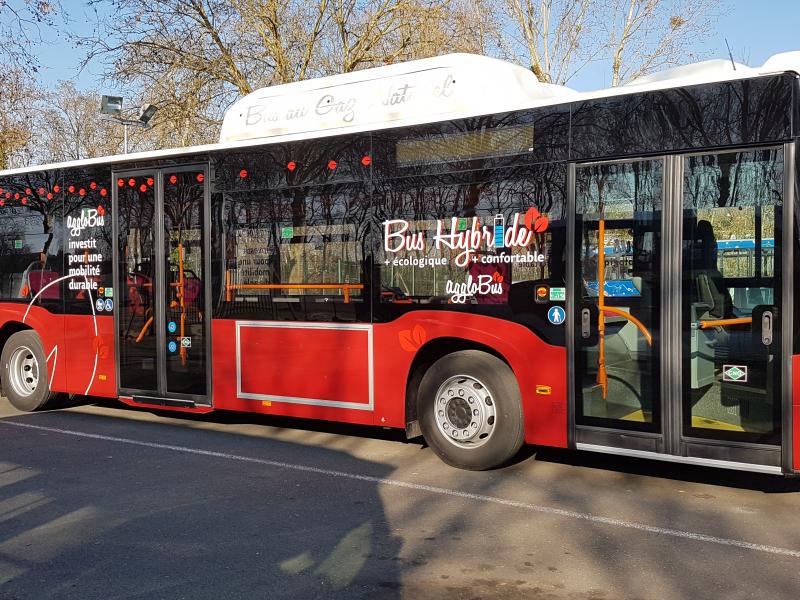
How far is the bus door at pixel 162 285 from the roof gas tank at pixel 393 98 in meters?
0.94

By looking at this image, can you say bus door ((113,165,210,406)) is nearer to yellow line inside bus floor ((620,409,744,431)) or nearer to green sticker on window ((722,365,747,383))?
yellow line inside bus floor ((620,409,744,431))

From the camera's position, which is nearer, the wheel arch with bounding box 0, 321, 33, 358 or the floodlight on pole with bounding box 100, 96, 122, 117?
the wheel arch with bounding box 0, 321, 33, 358

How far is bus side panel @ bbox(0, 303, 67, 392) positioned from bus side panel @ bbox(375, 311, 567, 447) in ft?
15.4

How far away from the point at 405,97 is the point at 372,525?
4089mm

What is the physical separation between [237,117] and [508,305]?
13.3ft

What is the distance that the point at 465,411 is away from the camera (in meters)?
7.21

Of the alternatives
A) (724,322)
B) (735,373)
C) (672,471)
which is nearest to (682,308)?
(724,322)

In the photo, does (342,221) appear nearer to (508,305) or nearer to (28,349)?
(508,305)

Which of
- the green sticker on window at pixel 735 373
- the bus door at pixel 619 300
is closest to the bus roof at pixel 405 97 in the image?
the bus door at pixel 619 300

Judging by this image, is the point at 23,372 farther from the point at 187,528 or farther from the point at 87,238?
the point at 187,528

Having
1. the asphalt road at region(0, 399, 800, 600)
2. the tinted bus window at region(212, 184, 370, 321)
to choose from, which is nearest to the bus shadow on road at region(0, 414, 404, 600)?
the asphalt road at region(0, 399, 800, 600)

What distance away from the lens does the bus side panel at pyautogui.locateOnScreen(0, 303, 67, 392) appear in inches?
400

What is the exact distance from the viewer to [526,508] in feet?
19.8

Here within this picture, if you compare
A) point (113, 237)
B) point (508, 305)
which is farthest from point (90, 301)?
point (508, 305)
